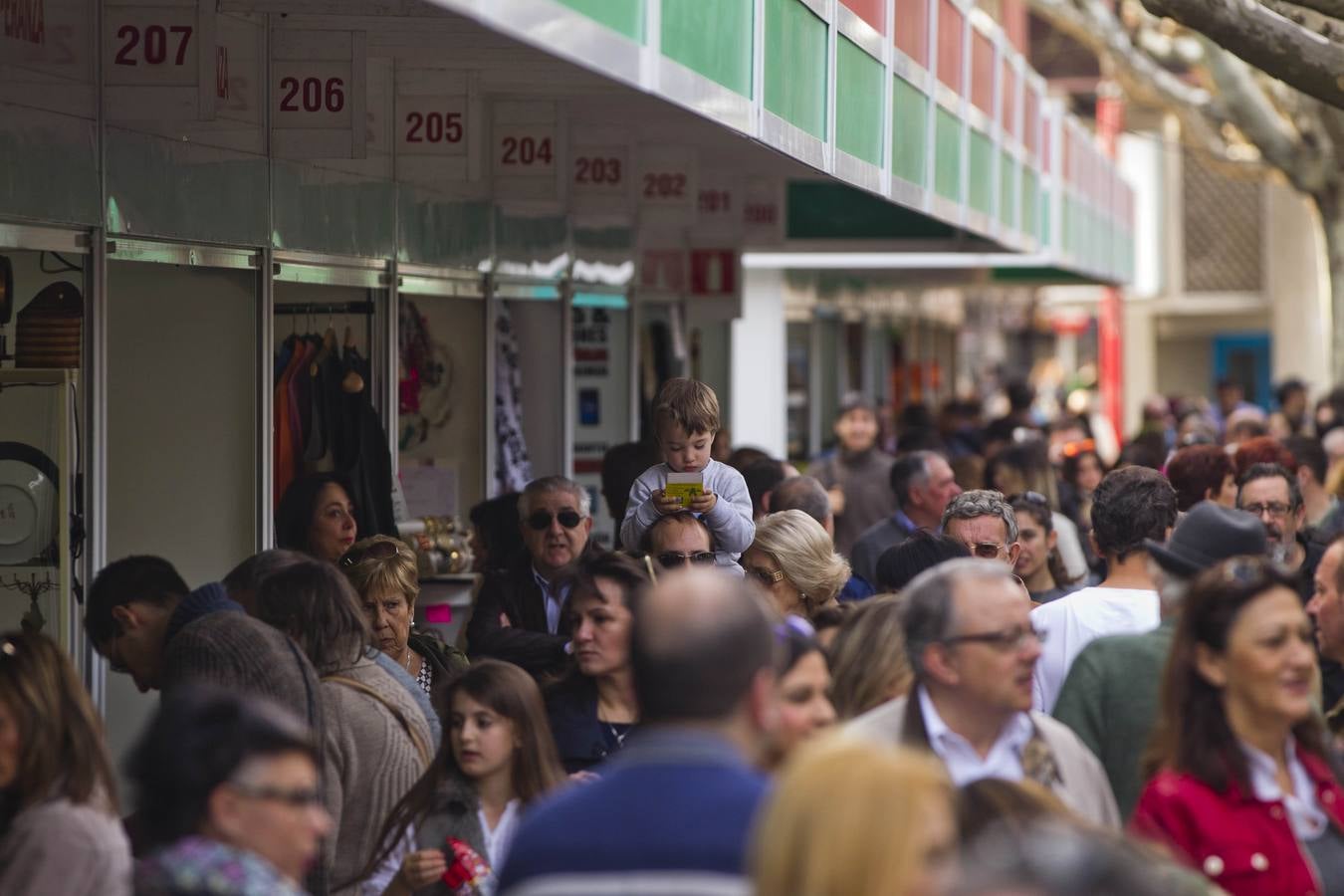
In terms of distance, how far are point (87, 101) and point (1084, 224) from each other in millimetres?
16696

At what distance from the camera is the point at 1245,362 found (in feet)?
151

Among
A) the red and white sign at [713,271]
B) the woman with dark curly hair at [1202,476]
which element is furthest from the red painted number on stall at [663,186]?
the woman with dark curly hair at [1202,476]

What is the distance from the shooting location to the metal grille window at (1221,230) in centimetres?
4303

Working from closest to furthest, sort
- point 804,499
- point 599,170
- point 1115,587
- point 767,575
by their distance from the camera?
1. point 1115,587
2. point 767,575
3. point 804,499
4. point 599,170

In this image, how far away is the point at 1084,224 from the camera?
75.4ft

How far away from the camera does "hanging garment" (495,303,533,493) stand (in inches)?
484

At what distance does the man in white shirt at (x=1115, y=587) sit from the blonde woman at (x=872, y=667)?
1.10m

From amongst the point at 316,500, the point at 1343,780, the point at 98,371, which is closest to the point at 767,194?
the point at 316,500

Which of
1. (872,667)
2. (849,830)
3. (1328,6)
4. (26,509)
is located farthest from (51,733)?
(1328,6)

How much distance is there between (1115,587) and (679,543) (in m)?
1.57

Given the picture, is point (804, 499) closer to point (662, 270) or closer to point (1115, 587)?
point (1115, 587)

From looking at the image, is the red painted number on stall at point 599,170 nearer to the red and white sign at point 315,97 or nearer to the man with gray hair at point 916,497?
the man with gray hair at point 916,497

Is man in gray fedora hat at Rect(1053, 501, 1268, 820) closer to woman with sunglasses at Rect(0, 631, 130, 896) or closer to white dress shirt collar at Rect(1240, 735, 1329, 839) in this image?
white dress shirt collar at Rect(1240, 735, 1329, 839)

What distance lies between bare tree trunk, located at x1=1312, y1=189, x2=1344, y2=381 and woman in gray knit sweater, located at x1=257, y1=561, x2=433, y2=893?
19.5 m
